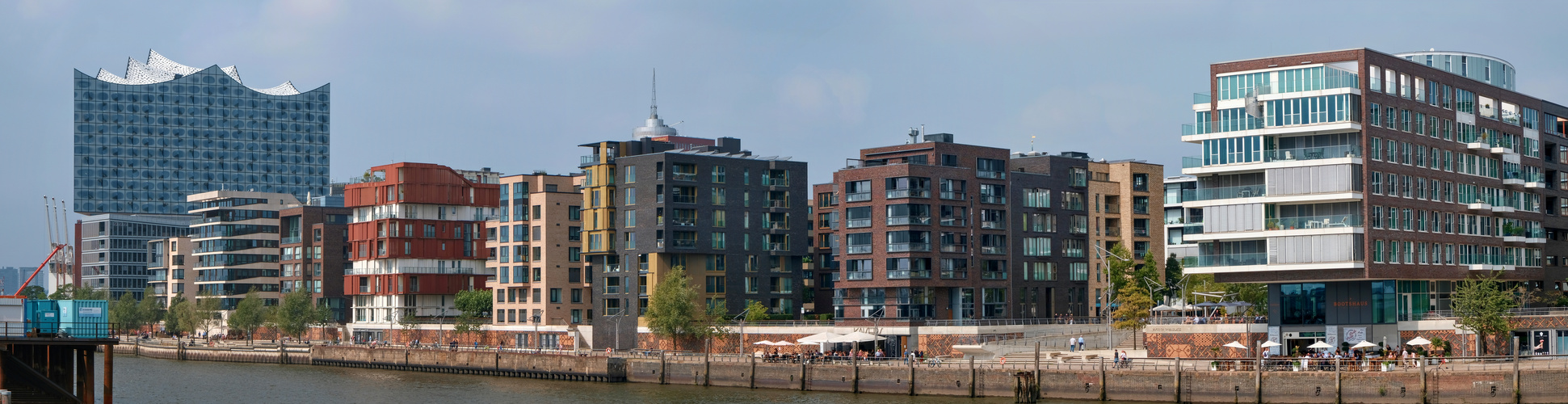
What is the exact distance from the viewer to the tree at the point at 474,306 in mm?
178875

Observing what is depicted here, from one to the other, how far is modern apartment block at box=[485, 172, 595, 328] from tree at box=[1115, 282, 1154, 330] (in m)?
64.1

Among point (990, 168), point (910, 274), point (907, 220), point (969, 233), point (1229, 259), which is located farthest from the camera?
point (990, 168)

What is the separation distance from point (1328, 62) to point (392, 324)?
393ft

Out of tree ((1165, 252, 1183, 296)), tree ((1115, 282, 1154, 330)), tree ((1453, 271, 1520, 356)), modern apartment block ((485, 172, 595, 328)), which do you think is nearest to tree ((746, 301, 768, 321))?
modern apartment block ((485, 172, 595, 328))

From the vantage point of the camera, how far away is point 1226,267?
116 metres

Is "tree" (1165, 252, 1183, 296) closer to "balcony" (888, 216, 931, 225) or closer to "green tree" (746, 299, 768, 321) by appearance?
"balcony" (888, 216, 931, 225)

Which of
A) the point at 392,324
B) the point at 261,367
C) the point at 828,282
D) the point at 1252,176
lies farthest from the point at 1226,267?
the point at 392,324

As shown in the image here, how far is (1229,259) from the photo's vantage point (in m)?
116

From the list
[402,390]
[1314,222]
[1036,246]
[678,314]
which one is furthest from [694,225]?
[1314,222]

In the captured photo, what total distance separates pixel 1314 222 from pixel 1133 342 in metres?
21.2

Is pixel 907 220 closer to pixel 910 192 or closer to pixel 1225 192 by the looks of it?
pixel 910 192

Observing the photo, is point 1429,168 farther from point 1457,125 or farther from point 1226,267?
point 1226,267

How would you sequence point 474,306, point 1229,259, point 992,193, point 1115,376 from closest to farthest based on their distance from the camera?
point 1115,376 < point 1229,259 < point 992,193 < point 474,306

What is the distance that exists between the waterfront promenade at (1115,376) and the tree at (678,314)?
21.0 ft
